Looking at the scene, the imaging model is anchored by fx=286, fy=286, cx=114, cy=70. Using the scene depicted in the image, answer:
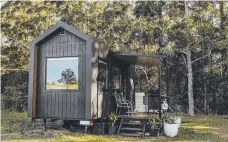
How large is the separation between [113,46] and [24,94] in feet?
19.1

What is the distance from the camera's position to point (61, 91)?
8.23 metres

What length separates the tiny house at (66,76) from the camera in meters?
7.94

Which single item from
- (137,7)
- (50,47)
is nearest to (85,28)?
(137,7)

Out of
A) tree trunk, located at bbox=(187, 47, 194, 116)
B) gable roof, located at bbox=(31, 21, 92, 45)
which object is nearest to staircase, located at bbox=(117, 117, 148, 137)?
gable roof, located at bbox=(31, 21, 92, 45)

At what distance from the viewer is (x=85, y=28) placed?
16.3m

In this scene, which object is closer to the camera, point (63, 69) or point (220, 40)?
point (63, 69)

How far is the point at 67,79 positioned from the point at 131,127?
2.41 metres

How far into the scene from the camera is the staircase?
27.0 feet

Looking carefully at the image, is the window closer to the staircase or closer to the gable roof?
the gable roof

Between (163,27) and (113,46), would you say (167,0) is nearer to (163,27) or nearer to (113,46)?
(163,27)

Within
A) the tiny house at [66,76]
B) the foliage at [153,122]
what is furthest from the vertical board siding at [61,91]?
the foliage at [153,122]

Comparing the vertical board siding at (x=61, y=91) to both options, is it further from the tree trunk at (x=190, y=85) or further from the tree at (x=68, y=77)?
the tree trunk at (x=190, y=85)

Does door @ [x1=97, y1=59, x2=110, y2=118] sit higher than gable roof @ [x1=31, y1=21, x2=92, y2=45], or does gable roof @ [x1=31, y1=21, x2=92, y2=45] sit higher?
gable roof @ [x1=31, y1=21, x2=92, y2=45]

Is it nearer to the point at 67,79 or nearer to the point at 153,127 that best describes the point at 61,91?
the point at 67,79
